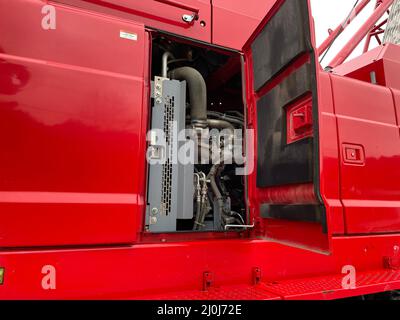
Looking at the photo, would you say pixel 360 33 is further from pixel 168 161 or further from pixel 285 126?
pixel 168 161

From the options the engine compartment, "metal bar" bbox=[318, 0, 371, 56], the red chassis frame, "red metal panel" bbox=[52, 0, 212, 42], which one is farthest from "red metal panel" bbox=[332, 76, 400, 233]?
"metal bar" bbox=[318, 0, 371, 56]

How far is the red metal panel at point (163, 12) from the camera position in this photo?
74.1 inches

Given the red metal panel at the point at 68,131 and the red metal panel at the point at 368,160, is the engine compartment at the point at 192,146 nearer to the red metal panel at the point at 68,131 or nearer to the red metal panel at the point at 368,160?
the red metal panel at the point at 68,131

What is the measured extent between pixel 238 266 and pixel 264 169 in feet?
2.02

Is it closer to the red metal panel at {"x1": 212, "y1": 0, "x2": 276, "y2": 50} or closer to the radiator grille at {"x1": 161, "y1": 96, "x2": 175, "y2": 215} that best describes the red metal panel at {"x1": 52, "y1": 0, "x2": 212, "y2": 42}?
the red metal panel at {"x1": 212, "y1": 0, "x2": 276, "y2": 50}

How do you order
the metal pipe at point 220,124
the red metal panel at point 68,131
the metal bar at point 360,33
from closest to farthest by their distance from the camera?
the red metal panel at point 68,131 < the metal pipe at point 220,124 < the metal bar at point 360,33

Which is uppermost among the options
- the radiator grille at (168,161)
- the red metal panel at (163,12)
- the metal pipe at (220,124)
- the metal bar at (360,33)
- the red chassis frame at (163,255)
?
the metal bar at (360,33)

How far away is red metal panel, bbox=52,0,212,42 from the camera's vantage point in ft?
6.18

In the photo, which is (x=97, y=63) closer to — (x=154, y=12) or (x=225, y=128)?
(x=154, y=12)

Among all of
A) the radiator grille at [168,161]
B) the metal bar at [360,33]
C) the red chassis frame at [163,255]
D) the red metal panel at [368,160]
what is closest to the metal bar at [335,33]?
the metal bar at [360,33]

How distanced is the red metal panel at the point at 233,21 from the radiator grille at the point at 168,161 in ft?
1.88

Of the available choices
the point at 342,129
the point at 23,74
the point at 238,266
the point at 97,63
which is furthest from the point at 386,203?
the point at 23,74

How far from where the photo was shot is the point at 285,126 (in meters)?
1.87
